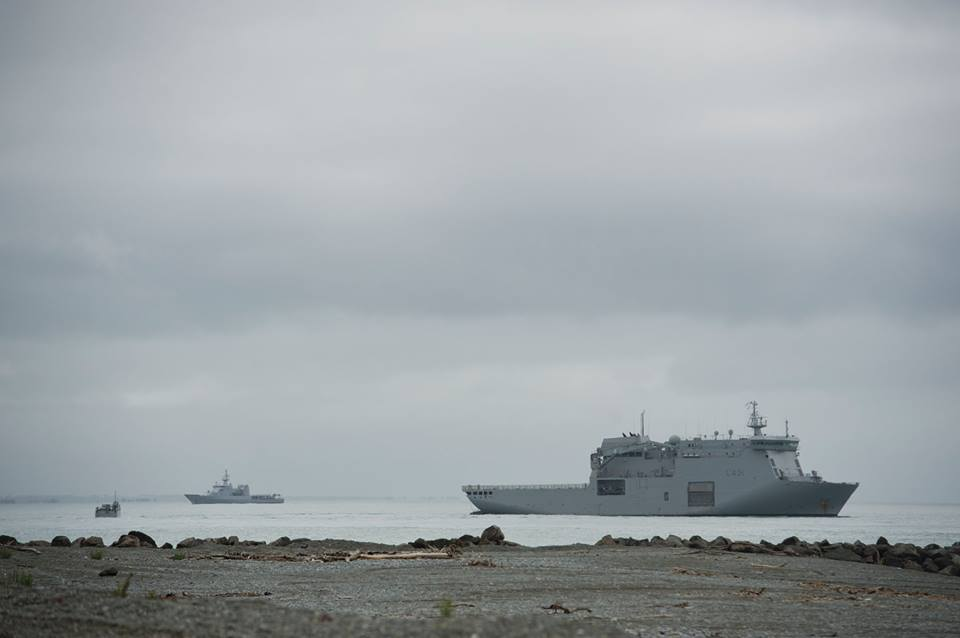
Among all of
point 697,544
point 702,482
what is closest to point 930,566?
point 697,544

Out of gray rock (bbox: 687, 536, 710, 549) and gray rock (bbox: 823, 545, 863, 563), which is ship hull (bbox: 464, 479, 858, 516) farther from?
gray rock (bbox: 823, 545, 863, 563)

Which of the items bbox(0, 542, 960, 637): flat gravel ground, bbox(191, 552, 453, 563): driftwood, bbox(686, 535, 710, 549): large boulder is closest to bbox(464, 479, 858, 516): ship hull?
bbox(686, 535, 710, 549): large boulder

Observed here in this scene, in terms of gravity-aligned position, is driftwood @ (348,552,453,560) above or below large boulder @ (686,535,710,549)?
below

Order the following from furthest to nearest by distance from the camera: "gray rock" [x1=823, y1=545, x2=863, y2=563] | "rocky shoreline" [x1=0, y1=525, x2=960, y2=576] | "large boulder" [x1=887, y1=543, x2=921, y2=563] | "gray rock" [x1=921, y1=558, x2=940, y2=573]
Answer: "large boulder" [x1=887, y1=543, x2=921, y2=563] < "gray rock" [x1=823, y1=545, x2=863, y2=563] < "rocky shoreline" [x1=0, y1=525, x2=960, y2=576] < "gray rock" [x1=921, y1=558, x2=940, y2=573]

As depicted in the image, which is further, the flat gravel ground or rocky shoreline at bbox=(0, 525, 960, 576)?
rocky shoreline at bbox=(0, 525, 960, 576)

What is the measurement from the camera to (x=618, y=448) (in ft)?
286

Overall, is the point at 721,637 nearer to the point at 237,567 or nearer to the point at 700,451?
the point at 237,567

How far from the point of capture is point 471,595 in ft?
45.3

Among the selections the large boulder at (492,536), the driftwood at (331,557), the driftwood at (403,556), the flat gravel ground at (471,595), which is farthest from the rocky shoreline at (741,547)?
the driftwood at (331,557)

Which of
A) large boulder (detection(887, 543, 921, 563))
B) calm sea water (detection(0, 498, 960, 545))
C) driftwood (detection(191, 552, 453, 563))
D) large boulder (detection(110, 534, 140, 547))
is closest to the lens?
driftwood (detection(191, 552, 453, 563))

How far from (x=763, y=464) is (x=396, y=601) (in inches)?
2839

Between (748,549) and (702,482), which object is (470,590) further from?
(702,482)

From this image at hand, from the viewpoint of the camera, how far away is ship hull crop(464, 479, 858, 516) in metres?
81.4

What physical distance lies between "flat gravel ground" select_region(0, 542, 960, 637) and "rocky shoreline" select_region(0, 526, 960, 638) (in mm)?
34
